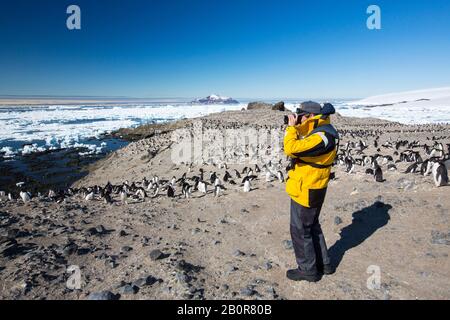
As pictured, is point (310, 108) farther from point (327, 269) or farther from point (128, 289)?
point (128, 289)

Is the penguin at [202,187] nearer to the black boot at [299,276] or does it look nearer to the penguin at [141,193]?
the penguin at [141,193]

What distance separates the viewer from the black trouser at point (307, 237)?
3688 mm

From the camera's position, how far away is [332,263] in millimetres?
4363

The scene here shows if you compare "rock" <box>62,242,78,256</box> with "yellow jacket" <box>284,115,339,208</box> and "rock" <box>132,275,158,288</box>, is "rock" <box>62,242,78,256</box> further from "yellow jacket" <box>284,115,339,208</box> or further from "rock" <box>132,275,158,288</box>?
"yellow jacket" <box>284,115,339,208</box>

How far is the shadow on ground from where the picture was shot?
4.81m

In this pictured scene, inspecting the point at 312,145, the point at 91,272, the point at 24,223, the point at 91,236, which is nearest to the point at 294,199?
the point at 312,145

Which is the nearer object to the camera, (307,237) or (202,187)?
(307,237)

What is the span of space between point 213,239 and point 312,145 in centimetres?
319

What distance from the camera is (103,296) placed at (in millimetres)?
3742

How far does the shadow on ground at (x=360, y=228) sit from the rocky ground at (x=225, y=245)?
0.02 meters

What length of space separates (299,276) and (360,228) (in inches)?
93.1

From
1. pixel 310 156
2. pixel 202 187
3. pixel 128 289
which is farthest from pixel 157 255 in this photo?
pixel 202 187

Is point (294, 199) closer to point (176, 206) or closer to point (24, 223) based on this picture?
point (176, 206)

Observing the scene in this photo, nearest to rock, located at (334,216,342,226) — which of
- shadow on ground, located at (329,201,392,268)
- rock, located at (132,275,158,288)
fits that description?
shadow on ground, located at (329,201,392,268)
